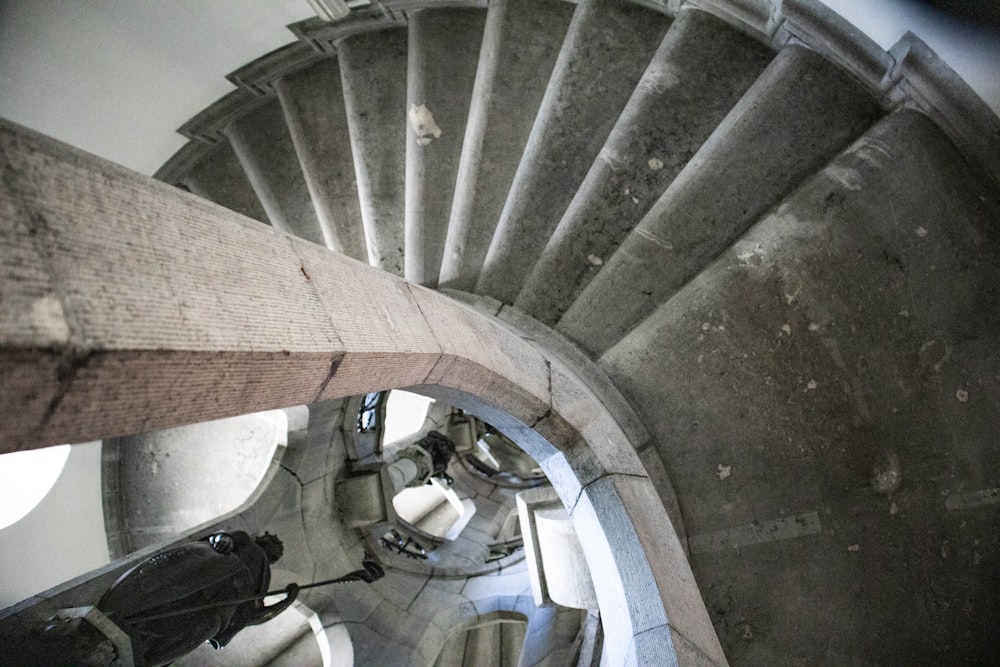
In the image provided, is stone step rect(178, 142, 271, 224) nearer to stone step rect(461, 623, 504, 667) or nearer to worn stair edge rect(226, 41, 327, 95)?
worn stair edge rect(226, 41, 327, 95)

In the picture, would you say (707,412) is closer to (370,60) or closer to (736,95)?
(736,95)

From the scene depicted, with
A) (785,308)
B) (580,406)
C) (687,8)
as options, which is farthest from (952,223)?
(580,406)

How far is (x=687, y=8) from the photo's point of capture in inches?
96.1

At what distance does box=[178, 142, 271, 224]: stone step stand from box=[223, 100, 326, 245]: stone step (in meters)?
0.08

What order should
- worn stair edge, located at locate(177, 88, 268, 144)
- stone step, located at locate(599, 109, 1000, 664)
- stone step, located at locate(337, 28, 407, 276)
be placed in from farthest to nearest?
worn stair edge, located at locate(177, 88, 268, 144)
stone step, located at locate(337, 28, 407, 276)
stone step, located at locate(599, 109, 1000, 664)

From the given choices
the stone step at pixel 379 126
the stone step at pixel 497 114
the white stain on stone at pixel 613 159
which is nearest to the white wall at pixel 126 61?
the stone step at pixel 379 126

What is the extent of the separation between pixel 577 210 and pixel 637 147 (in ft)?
1.46

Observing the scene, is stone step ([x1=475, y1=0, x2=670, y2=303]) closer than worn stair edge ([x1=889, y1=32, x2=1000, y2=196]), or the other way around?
worn stair edge ([x1=889, y1=32, x2=1000, y2=196])

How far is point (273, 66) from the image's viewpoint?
3.32m

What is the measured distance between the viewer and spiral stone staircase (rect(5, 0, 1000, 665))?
6.84 feet

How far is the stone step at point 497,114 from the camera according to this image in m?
2.80

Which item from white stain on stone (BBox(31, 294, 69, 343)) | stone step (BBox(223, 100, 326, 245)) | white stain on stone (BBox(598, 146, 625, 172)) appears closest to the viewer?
white stain on stone (BBox(31, 294, 69, 343))

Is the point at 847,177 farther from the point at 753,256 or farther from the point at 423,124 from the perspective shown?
the point at 423,124

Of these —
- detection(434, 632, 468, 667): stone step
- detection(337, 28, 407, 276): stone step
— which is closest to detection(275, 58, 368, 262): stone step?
detection(337, 28, 407, 276): stone step
